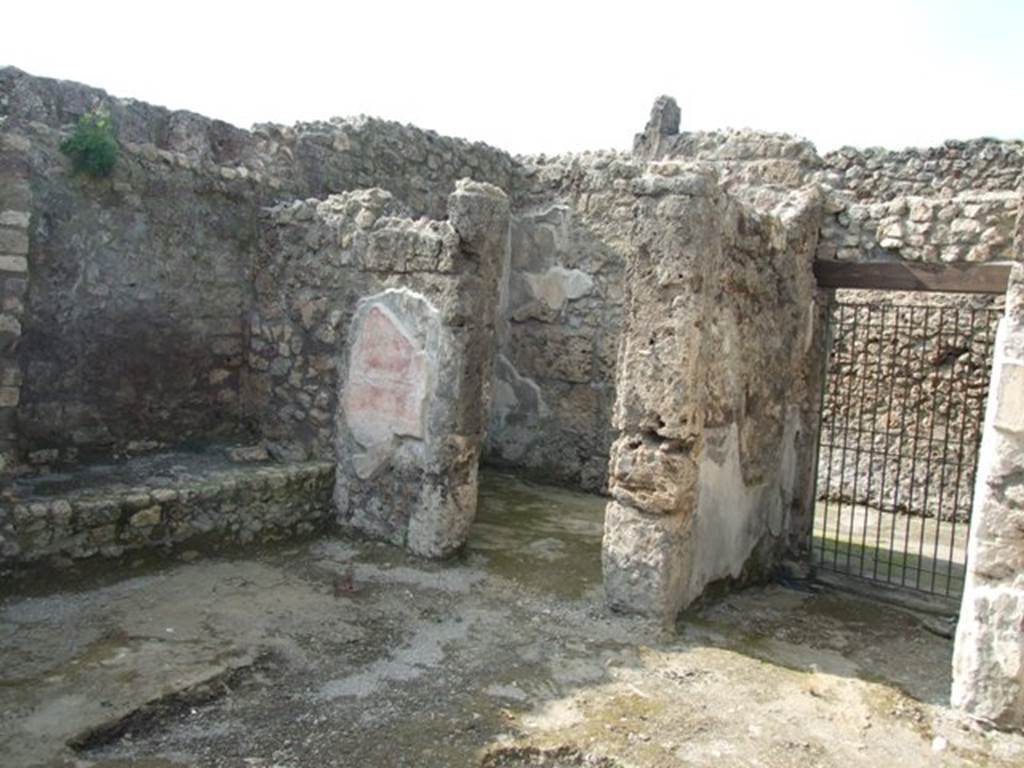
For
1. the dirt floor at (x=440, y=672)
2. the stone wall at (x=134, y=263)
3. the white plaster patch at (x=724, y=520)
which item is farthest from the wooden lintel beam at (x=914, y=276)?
the stone wall at (x=134, y=263)

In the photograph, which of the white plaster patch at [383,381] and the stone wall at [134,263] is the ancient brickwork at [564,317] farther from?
the white plaster patch at [383,381]

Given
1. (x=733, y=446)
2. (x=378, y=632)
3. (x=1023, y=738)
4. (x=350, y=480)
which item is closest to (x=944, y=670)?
(x=1023, y=738)

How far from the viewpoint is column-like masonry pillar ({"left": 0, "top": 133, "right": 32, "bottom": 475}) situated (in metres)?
4.41

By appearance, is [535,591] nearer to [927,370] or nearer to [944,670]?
[944,670]

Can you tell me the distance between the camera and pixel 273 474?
18.6ft

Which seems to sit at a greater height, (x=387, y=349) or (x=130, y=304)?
(x=130, y=304)

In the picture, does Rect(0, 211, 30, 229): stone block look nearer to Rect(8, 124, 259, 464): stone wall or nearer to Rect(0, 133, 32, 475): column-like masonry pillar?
Rect(0, 133, 32, 475): column-like masonry pillar

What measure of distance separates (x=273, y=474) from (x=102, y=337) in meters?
1.37

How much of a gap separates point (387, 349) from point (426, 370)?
0.35m

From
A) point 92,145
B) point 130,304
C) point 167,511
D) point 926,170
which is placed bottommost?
point 167,511

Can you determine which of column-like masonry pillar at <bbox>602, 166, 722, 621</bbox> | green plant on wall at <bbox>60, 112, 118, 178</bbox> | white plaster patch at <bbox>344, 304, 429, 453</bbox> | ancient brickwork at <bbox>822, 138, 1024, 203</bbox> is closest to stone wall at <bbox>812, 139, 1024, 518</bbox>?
ancient brickwork at <bbox>822, 138, 1024, 203</bbox>

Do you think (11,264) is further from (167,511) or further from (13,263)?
(167,511)

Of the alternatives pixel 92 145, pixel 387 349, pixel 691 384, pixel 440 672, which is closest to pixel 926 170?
pixel 691 384

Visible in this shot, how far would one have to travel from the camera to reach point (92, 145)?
17.5ft
